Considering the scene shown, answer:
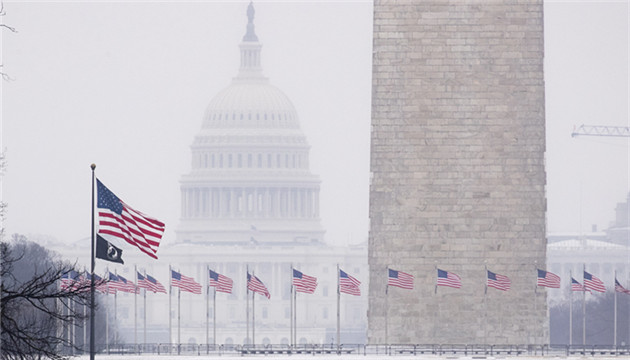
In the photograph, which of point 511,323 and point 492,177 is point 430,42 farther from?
point 511,323

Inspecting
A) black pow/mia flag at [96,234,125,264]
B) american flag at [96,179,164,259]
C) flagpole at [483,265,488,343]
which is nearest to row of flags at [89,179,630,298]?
american flag at [96,179,164,259]

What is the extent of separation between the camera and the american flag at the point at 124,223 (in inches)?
2039

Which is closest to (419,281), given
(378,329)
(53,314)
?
(378,329)

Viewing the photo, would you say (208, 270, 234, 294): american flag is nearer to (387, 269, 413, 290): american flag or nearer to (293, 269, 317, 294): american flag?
(293, 269, 317, 294): american flag

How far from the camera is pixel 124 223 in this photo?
5231cm

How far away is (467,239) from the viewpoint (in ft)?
283

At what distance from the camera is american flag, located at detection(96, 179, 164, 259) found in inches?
2039

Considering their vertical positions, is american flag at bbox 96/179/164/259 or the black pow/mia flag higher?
american flag at bbox 96/179/164/259

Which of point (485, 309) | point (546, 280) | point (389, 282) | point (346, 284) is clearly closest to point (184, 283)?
point (346, 284)

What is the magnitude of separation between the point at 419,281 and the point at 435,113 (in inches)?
242

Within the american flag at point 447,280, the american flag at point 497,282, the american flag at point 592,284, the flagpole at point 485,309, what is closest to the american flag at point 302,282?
the american flag at point 447,280

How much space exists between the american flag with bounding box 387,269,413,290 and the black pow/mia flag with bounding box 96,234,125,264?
33.7 metres

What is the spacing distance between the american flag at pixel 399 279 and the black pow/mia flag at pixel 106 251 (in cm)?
3368

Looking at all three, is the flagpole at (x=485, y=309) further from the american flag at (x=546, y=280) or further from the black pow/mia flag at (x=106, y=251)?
the black pow/mia flag at (x=106, y=251)
